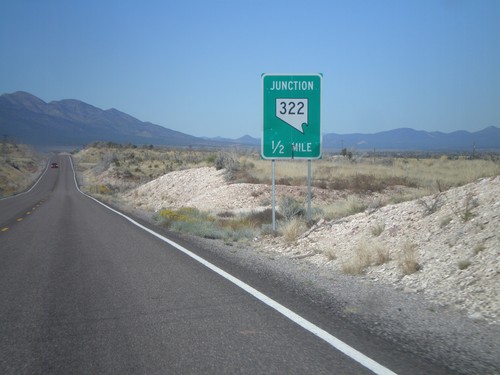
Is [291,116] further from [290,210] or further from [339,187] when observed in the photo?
[339,187]

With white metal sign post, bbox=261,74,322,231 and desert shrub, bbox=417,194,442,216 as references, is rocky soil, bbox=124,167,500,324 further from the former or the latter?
white metal sign post, bbox=261,74,322,231

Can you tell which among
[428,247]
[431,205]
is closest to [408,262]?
[428,247]

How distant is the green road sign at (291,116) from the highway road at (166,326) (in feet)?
15.6

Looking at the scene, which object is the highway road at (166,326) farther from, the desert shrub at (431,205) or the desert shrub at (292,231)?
the desert shrub at (431,205)

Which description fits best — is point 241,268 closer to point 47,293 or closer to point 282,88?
point 47,293

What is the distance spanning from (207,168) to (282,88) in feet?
86.9

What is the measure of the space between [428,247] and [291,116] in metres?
6.06

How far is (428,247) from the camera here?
31.3 ft

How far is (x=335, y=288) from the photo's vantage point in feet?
27.1

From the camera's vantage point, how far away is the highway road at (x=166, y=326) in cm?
504

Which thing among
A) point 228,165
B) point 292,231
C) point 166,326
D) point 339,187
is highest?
point 228,165

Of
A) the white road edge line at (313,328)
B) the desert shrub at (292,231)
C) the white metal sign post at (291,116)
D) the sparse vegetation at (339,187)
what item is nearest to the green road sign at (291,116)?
the white metal sign post at (291,116)

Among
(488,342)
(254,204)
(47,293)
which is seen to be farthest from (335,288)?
(254,204)

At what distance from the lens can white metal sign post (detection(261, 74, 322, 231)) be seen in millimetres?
14148
